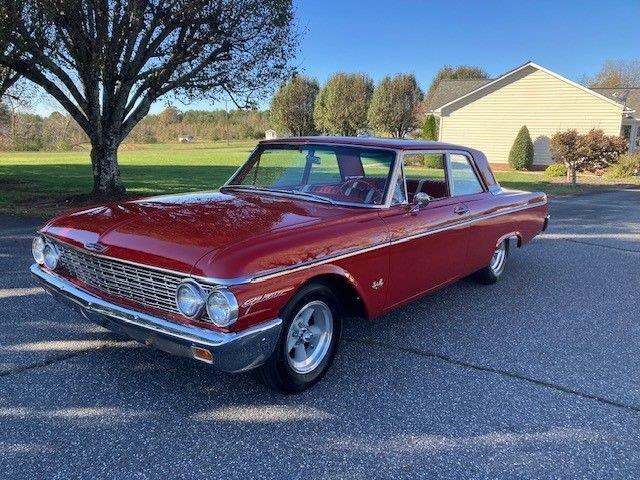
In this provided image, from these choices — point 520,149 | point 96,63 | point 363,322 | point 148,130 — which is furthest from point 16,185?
point 148,130

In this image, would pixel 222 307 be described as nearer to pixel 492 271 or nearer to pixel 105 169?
pixel 492 271

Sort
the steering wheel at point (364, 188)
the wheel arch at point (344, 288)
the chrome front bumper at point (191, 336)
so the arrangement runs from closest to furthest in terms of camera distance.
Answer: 1. the chrome front bumper at point (191, 336)
2. the wheel arch at point (344, 288)
3. the steering wheel at point (364, 188)

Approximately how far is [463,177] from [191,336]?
3.41 metres

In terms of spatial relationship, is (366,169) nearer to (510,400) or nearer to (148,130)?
(510,400)

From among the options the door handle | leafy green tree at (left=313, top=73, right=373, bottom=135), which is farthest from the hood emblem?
leafy green tree at (left=313, top=73, right=373, bottom=135)

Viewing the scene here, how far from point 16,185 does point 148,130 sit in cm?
5778

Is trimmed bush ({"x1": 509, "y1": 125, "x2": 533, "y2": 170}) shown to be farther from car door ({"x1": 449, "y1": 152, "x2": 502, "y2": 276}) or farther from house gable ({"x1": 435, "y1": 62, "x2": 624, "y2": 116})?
car door ({"x1": 449, "y1": 152, "x2": 502, "y2": 276})

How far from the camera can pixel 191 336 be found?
284cm

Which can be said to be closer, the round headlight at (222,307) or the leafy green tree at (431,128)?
the round headlight at (222,307)

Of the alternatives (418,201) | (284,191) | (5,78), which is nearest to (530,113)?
(5,78)

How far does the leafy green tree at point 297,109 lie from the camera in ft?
156

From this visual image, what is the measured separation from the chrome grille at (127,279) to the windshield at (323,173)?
1567 millimetres

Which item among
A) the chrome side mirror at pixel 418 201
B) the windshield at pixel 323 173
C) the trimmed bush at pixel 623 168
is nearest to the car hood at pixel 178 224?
the windshield at pixel 323 173

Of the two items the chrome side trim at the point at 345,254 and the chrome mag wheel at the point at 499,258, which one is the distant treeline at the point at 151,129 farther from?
the chrome side trim at the point at 345,254
